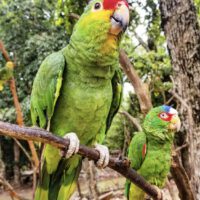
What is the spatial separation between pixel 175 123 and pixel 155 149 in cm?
15

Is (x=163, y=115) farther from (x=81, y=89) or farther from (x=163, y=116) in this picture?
(x=81, y=89)

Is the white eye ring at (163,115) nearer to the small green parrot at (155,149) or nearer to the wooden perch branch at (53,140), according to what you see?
the small green parrot at (155,149)

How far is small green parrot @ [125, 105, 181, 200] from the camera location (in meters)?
1.42

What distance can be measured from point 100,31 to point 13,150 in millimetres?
7010

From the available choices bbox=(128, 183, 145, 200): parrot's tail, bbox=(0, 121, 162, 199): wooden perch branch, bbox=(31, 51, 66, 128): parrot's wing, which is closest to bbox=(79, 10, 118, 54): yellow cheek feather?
bbox=(31, 51, 66, 128): parrot's wing

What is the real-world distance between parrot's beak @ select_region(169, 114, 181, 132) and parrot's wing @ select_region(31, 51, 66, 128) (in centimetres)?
55

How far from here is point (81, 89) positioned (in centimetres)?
107

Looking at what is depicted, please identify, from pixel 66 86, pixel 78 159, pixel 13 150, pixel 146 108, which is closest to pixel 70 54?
pixel 66 86

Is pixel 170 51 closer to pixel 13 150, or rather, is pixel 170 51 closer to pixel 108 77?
pixel 108 77

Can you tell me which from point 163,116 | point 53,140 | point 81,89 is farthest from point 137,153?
point 53,140

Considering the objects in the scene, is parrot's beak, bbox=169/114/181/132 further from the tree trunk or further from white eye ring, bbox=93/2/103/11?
white eye ring, bbox=93/2/103/11

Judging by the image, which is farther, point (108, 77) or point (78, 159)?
point (78, 159)

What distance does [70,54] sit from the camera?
110 centimetres

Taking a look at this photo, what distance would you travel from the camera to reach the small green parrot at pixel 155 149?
4.66 ft
